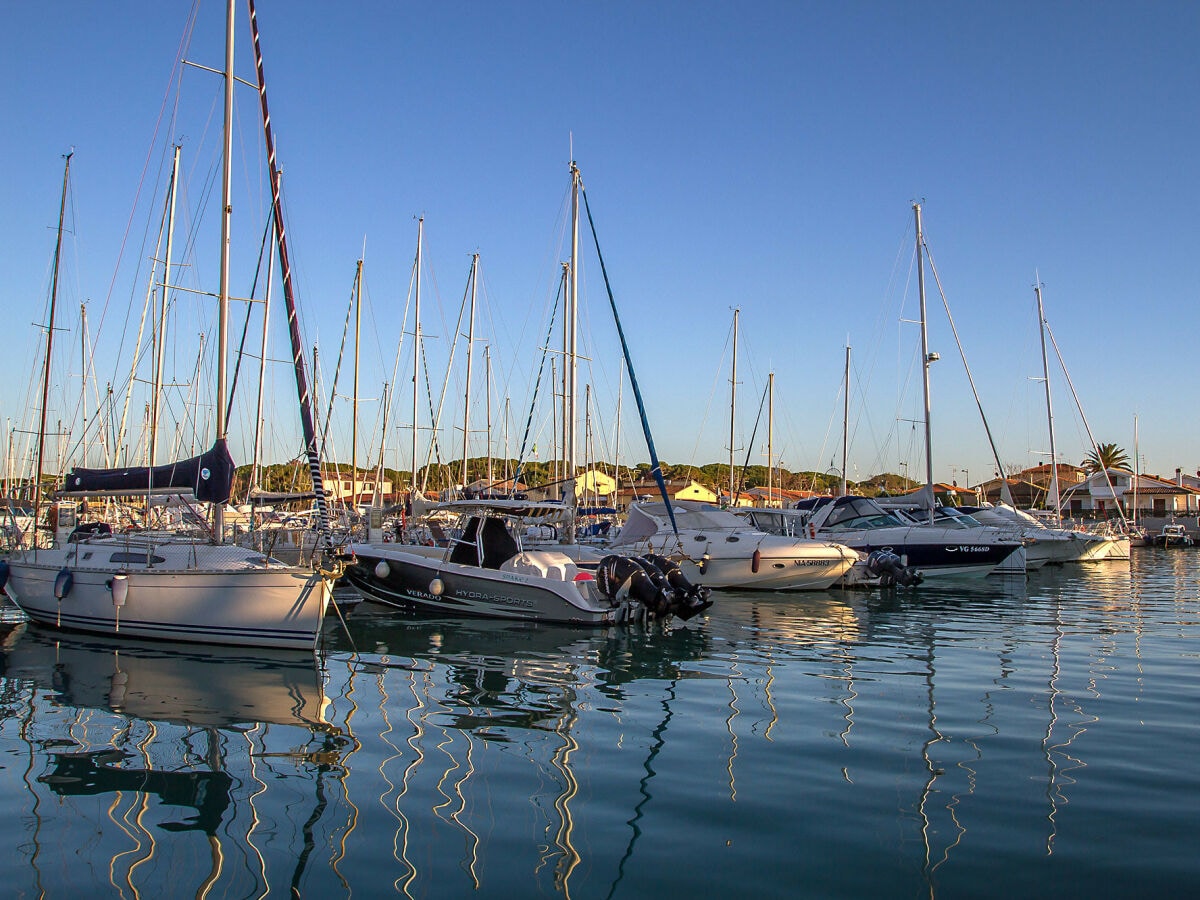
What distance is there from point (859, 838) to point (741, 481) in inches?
1865

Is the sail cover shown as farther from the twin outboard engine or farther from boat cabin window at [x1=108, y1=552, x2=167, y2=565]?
the twin outboard engine

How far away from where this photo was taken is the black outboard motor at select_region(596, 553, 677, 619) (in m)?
17.6

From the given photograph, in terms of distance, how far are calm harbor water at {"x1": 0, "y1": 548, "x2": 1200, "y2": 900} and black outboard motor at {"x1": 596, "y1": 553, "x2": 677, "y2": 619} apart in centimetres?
248

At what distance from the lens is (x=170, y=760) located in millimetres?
8445

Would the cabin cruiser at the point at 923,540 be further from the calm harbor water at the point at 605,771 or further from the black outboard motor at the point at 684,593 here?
the calm harbor water at the point at 605,771

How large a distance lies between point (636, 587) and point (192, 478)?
7860mm

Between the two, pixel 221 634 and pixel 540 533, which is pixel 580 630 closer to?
pixel 221 634

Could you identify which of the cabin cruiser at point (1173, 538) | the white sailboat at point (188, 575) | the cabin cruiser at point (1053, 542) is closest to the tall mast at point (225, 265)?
the white sailboat at point (188, 575)

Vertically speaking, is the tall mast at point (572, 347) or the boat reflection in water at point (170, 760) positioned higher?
the tall mast at point (572, 347)

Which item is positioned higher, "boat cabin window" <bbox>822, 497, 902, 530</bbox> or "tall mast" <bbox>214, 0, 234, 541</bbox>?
"tall mast" <bbox>214, 0, 234, 541</bbox>

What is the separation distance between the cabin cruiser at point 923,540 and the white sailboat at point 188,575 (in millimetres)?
16870

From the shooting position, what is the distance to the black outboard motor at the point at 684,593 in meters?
17.8

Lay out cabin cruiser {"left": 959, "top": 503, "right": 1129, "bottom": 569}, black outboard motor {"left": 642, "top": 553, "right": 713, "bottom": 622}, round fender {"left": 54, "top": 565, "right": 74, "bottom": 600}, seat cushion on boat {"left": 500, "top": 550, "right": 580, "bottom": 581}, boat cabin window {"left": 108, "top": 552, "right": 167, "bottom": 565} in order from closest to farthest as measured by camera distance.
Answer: boat cabin window {"left": 108, "top": 552, "right": 167, "bottom": 565} < round fender {"left": 54, "top": 565, "right": 74, "bottom": 600} < black outboard motor {"left": 642, "top": 553, "right": 713, "bottom": 622} < seat cushion on boat {"left": 500, "top": 550, "right": 580, "bottom": 581} < cabin cruiser {"left": 959, "top": 503, "right": 1129, "bottom": 569}

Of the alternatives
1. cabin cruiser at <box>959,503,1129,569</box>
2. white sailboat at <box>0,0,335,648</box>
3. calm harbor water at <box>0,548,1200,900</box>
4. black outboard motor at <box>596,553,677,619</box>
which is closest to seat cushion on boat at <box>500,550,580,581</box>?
black outboard motor at <box>596,553,677,619</box>
